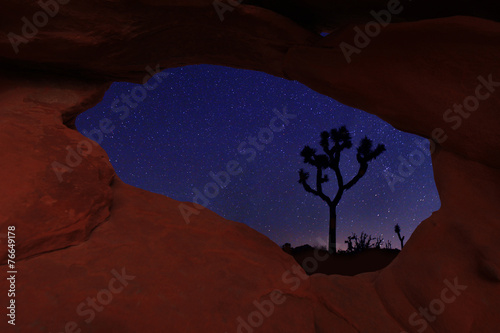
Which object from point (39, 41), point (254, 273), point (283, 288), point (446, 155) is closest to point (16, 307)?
point (254, 273)

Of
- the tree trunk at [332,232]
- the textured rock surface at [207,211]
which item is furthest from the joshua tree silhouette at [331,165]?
the textured rock surface at [207,211]

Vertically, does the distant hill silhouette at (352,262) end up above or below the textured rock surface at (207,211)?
below

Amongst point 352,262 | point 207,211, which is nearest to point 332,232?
point 352,262

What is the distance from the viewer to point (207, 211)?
12.8ft

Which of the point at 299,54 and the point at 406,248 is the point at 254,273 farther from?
the point at 299,54

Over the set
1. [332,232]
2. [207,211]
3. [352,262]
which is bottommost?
[352,262]

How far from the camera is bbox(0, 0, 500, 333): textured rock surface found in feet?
7.82

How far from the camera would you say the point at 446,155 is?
12.8 feet

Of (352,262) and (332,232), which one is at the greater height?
(332,232)

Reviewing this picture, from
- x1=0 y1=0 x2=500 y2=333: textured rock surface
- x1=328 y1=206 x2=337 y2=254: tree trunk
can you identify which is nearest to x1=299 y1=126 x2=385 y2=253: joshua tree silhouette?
x1=328 y1=206 x2=337 y2=254: tree trunk

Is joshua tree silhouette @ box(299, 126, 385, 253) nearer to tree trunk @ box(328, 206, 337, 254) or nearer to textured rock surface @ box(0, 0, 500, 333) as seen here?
tree trunk @ box(328, 206, 337, 254)

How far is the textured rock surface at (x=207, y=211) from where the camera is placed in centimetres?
238

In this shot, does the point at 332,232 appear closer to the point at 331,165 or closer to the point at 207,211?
the point at 331,165

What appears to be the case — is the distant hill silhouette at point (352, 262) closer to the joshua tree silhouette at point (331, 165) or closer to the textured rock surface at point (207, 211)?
the joshua tree silhouette at point (331, 165)
